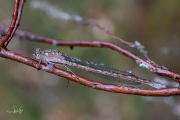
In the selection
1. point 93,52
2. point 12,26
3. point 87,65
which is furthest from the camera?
point 93,52

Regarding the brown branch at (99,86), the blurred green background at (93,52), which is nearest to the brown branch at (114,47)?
the brown branch at (99,86)

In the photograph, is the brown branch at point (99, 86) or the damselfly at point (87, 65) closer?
the brown branch at point (99, 86)

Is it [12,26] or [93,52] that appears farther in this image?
[93,52]

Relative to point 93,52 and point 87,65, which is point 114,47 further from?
point 93,52

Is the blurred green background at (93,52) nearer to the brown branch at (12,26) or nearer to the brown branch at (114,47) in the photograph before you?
the brown branch at (114,47)

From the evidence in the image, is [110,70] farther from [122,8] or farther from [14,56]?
[122,8]

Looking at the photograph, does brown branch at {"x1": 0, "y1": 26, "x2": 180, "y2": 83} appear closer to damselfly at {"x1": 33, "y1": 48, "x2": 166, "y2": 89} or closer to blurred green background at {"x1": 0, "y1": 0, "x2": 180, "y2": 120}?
damselfly at {"x1": 33, "y1": 48, "x2": 166, "y2": 89}

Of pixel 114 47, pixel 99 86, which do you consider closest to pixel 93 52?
pixel 114 47

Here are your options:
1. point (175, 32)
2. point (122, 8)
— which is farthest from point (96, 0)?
point (175, 32)
